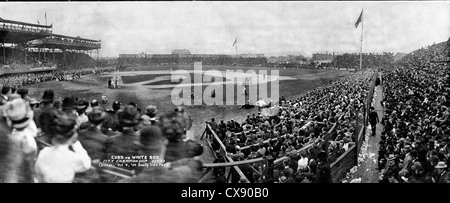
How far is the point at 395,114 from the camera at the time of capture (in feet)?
31.3

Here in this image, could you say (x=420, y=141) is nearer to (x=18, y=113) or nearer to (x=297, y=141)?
(x=297, y=141)

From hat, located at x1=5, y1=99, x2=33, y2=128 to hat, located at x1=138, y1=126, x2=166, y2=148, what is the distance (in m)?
1.39

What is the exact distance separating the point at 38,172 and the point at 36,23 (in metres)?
3.10

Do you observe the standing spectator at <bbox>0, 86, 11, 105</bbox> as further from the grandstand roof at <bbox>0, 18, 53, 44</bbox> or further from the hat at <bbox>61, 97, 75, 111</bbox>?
the grandstand roof at <bbox>0, 18, 53, 44</bbox>

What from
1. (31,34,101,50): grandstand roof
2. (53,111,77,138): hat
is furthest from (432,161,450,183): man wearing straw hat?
(31,34,101,50): grandstand roof

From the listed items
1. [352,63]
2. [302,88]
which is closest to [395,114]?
[302,88]

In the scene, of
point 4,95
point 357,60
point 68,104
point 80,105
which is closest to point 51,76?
point 4,95

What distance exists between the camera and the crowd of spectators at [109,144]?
13.2 ft

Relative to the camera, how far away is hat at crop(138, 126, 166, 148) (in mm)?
3975

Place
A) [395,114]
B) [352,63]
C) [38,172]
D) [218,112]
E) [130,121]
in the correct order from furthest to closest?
[352,63] → [218,112] → [395,114] → [130,121] → [38,172]

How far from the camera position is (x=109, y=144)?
13.5ft

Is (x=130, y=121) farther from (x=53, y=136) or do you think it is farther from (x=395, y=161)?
(x=395, y=161)

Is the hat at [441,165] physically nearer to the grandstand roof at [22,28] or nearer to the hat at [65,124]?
the hat at [65,124]

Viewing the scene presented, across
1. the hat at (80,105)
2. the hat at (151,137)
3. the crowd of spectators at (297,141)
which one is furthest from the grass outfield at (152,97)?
the hat at (151,137)
